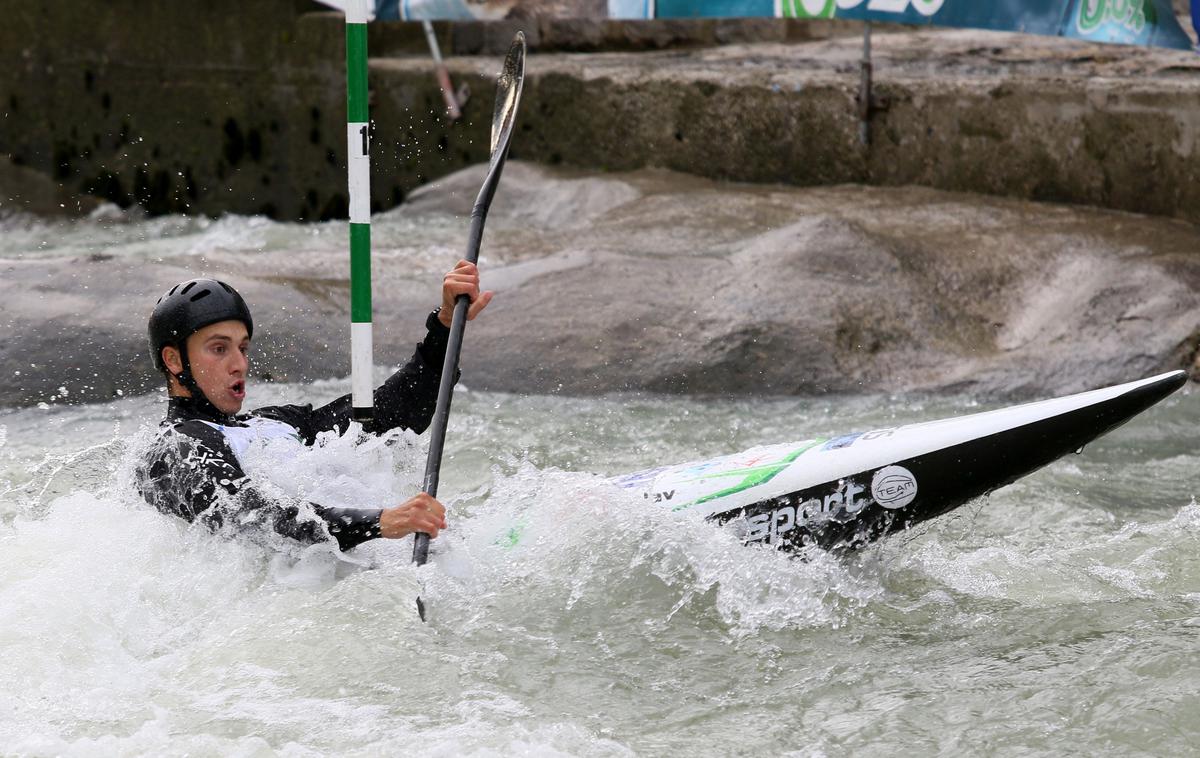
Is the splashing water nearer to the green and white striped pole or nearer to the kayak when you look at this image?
the kayak

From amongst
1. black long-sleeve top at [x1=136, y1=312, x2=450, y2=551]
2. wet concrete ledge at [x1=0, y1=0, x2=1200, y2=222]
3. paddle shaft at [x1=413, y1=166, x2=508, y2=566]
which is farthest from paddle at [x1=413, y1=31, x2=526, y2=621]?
wet concrete ledge at [x1=0, y1=0, x2=1200, y2=222]

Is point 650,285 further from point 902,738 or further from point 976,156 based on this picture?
point 902,738

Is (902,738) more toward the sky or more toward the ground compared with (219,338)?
more toward the ground

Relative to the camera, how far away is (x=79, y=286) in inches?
249

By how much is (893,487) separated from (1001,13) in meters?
4.06

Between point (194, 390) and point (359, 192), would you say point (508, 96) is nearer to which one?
point (359, 192)

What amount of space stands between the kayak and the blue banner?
3.55m

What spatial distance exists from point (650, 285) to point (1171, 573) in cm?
307

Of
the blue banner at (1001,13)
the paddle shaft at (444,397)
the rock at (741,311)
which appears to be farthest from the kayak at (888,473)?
the blue banner at (1001,13)

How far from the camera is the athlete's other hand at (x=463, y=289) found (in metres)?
3.95

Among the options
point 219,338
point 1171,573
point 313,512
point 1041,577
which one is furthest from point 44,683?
point 1171,573

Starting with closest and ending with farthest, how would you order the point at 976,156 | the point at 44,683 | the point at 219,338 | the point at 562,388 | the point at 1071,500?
the point at 44,683, the point at 219,338, the point at 1071,500, the point at 562,388, the point at 976,156

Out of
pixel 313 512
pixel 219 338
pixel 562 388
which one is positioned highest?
pixel 219 338

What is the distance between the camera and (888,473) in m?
3.82
